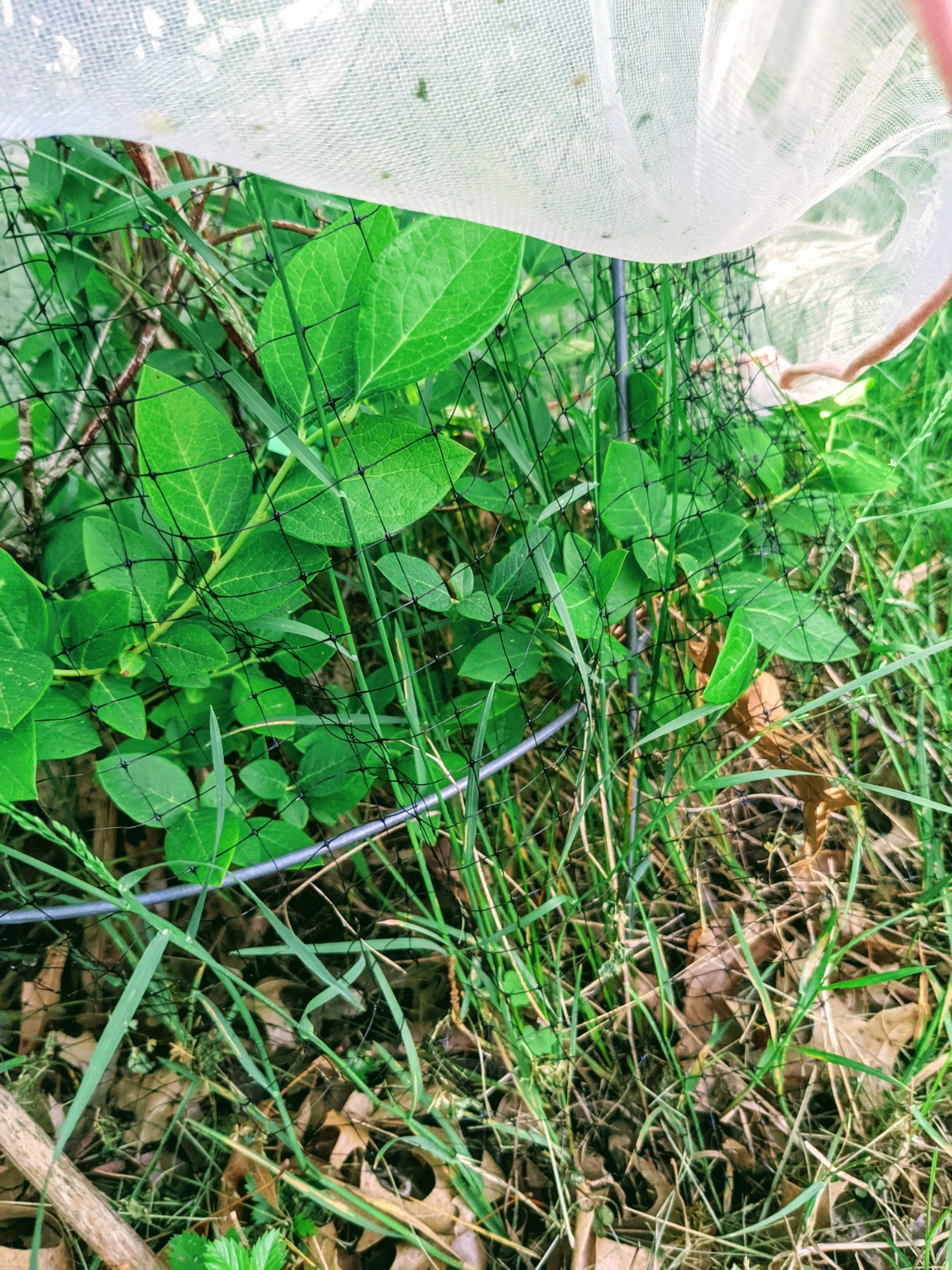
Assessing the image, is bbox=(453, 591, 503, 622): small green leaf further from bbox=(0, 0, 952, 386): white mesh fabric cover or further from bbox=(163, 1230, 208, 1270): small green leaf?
bbox=(163, 1230, 208, 1270): small green leaf

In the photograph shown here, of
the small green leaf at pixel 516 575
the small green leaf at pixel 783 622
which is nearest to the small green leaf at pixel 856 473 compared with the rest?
the small green leaf at pixel 783 622

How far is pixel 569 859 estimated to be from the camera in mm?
1029

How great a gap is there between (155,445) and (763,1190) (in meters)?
1.01

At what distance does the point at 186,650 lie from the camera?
71cm

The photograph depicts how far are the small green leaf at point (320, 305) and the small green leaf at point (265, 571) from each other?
12 centimetres

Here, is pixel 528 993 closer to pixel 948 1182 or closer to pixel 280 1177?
pixel 280 1177

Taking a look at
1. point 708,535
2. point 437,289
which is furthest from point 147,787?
point 708,535

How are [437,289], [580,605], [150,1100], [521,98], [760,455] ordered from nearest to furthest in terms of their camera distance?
[521,98]
[437,289]
[580,605]
[150,1100]
[760,455]

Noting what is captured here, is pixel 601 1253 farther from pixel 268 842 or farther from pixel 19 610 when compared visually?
pixel 19 610

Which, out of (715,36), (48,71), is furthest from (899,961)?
(48,71)

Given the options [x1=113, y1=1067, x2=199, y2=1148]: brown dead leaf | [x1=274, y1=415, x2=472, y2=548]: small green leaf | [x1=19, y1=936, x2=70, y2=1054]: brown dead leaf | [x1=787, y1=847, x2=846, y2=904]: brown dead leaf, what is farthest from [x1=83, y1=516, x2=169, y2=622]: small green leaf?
[x1=787, y1=847, x2=846, y2=904]: brown dead leaf

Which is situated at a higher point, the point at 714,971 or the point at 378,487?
the point at 378,487

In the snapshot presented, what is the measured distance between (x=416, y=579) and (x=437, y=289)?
268 millimetres

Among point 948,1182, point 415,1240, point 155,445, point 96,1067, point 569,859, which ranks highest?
point 155,445
